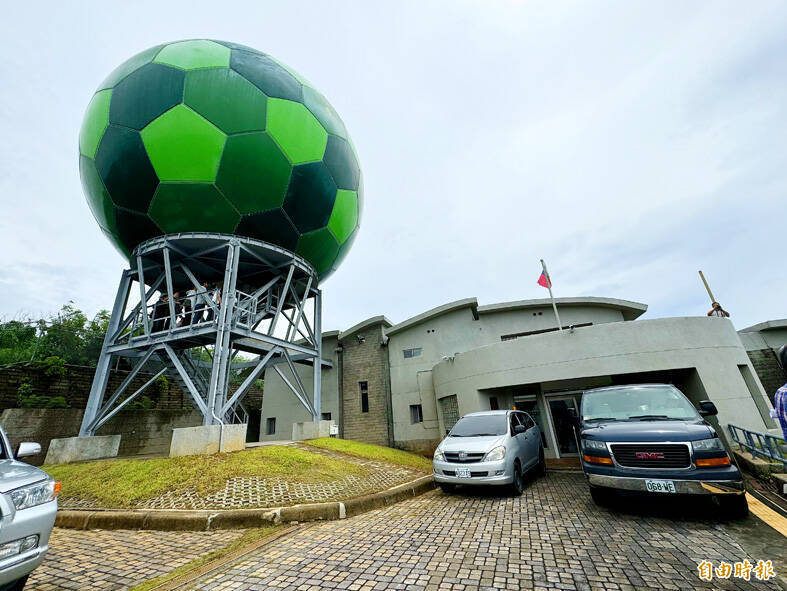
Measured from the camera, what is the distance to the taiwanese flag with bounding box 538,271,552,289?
11.9m

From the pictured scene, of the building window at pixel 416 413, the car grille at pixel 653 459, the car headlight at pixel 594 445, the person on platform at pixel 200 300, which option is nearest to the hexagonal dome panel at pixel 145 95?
the person on platform at pixel 200 300

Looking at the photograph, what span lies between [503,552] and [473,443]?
327 cm

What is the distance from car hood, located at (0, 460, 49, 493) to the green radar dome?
7.43 meters

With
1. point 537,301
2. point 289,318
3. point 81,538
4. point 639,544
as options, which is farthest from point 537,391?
point 81,538

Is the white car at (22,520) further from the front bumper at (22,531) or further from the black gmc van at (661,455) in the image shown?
the black gmc van at (661,455)

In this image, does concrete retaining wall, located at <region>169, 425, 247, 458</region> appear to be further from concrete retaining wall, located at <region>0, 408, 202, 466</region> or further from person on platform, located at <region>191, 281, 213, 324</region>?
concrete retaining wall, located at <region>0, 408, 202, 466</region>

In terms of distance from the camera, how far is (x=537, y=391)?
10742 millimetres

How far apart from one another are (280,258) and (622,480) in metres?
9.98

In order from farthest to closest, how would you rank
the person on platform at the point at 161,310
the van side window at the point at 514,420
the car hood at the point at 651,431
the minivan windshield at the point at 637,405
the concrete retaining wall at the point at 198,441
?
the person on platform at the point at 161,310
the concrete retaining wall at the point at 198,441
the van side window at the point at 514,420
the minivan windshield at the point at 637,405
the car hood at the point at 651,431

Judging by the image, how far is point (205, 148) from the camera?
8602 mm

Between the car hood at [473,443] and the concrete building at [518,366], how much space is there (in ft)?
12.6

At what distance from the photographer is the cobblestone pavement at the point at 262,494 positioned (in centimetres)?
528

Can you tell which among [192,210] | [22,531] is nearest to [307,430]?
[192,210]

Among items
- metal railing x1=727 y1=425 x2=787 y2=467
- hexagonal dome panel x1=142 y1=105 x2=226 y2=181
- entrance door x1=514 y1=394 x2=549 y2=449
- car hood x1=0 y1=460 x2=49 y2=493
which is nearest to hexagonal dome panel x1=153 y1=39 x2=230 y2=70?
hexagonal dome panel x1=142 y1=105 x2=226 y2=181
